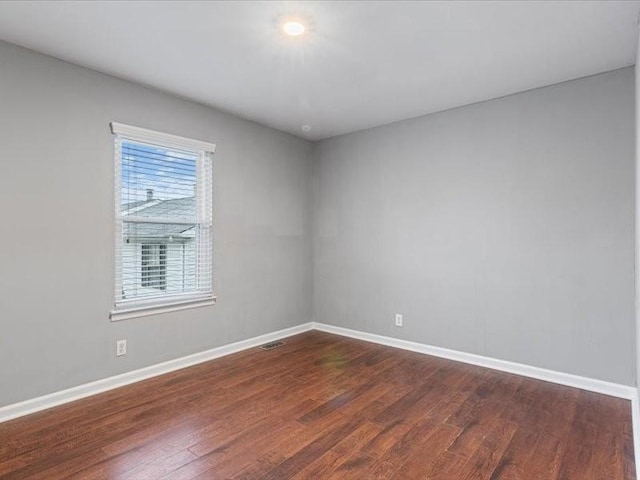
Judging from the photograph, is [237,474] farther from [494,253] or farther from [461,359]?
[494,253]

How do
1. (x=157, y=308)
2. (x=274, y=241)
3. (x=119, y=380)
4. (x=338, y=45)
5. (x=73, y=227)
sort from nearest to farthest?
(x=338, y=45) → (x=73, y=227) → (x=119, y=380) → (x=157, y=308) → (x=274, y=241)

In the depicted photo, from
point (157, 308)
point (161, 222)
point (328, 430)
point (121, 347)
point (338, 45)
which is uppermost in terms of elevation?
point (338, 45)

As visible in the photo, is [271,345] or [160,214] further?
[271,345]

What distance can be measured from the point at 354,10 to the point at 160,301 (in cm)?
280

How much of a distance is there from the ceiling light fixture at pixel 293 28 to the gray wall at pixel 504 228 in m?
1.99

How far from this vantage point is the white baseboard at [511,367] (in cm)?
287

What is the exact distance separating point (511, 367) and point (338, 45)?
3.10 meters

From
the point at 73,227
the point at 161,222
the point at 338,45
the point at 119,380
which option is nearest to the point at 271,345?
the point at 119,380

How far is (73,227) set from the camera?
280cm

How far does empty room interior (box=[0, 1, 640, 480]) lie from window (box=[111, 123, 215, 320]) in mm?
22

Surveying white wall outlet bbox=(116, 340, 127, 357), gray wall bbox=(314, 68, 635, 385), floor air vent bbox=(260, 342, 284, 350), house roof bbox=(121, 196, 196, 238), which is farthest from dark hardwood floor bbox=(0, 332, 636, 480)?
house roof bbox=(121, 196, 196, 238)

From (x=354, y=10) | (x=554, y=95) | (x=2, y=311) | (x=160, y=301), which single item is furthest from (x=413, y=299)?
(x=2, y=311)

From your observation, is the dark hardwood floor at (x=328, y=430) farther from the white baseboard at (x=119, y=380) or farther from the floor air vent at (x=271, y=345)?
the floor air vent at (x=271, y=345)

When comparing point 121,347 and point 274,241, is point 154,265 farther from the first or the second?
point 274,241
